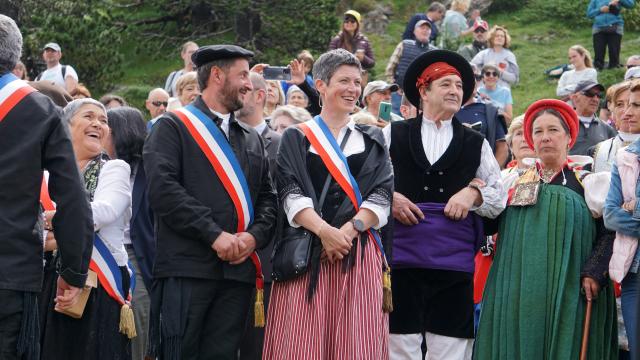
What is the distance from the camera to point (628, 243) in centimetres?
596

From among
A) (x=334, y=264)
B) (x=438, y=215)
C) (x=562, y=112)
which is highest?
(x=562, y=112)

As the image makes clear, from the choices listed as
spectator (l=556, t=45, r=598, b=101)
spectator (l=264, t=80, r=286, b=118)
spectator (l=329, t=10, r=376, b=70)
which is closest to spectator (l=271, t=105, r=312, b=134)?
spectator (l=264, t=80, r=286, b=118)

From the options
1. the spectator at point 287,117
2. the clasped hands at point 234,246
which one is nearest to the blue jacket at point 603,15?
the spectator at point 287,117

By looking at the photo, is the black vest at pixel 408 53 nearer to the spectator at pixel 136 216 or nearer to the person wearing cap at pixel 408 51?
the person wearing cap at pixel 408 51

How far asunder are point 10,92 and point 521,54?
58.9 ft

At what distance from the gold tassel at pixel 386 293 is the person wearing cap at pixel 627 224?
1423 millimetres

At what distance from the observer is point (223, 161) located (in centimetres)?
574

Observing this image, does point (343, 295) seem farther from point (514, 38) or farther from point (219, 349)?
point (514, 38)

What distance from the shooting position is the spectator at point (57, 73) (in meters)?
12.1

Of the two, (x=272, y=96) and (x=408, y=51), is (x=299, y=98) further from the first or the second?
(x=408, y=51)

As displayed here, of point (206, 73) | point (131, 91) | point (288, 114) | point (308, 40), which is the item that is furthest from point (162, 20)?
point (206, 73)

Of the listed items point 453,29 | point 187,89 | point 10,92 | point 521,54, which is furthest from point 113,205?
point 521,54

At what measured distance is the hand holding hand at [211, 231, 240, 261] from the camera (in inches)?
218

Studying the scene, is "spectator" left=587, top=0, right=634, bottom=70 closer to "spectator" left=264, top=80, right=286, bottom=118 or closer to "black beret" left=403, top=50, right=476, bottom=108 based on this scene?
"spectator" left=264, top=80, right=286, bottom=118
